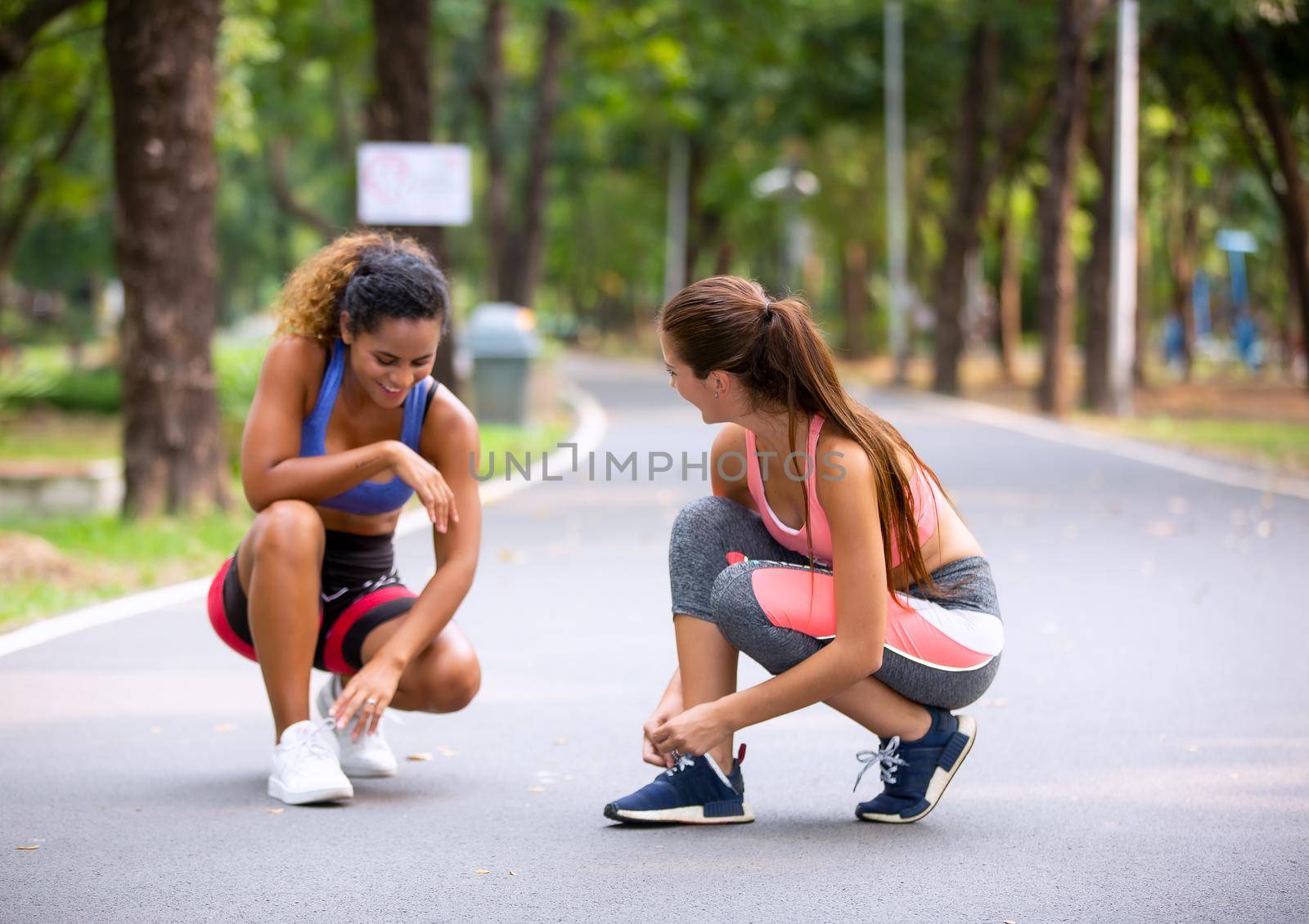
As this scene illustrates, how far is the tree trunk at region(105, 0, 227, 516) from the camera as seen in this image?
1100 cm

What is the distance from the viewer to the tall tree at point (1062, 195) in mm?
23828

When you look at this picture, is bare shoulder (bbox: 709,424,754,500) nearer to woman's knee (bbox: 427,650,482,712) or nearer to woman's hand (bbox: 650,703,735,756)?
woman's hand (bbox: 650,703,735,756)

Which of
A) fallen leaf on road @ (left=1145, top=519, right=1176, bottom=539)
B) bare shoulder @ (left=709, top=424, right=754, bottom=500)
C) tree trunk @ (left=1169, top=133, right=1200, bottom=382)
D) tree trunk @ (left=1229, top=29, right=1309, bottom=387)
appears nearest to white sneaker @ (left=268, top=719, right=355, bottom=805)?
bare shoulder @ (left=709, top=424, right=754, bottom=500)

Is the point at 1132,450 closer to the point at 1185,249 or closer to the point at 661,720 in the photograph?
the point at 661,720

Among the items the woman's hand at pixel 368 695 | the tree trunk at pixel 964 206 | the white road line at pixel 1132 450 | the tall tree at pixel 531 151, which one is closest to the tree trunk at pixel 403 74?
the white road line at pixel 1132 450

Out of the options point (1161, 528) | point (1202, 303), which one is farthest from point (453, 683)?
point (1202, 303)

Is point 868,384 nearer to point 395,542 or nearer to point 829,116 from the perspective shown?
point 829,116

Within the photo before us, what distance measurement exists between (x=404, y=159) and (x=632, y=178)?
42685 millimetres

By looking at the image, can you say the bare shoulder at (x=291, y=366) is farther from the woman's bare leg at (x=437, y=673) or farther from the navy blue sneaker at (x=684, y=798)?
the navy blue sneaker at (x=684, y=798)

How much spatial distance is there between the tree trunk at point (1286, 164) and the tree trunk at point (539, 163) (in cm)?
1045

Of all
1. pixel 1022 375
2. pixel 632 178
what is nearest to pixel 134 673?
pixel 1022 375

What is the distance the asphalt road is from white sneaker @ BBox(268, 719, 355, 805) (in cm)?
6

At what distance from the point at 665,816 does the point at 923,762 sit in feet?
2.16

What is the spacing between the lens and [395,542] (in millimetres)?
10562
